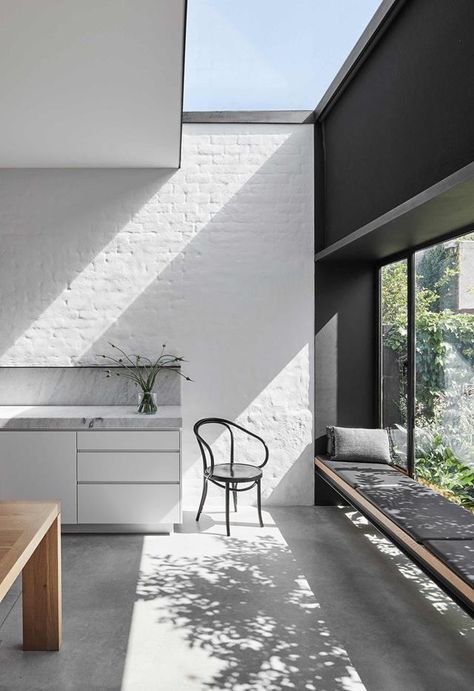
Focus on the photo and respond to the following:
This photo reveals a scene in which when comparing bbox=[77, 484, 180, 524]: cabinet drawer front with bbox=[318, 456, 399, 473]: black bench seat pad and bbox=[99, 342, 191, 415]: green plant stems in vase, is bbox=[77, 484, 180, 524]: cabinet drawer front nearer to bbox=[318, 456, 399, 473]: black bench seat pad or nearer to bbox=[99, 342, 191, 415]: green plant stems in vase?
bbox=[99, 342, 191, 415]: green plant stems in vase

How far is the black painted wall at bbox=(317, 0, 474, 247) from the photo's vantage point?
2756 millimetres

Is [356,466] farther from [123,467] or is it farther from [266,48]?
[266,48]

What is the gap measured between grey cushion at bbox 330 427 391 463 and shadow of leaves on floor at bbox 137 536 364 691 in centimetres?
102

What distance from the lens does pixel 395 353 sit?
4793mm

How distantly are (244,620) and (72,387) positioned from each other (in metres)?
2.74

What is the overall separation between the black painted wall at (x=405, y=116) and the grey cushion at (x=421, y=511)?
183 centimetres

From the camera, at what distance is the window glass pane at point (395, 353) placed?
4.64 metres

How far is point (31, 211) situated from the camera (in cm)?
504

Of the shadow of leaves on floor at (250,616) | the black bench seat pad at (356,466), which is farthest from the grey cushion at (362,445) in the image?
the shadow of leaves on floor at (250,616)

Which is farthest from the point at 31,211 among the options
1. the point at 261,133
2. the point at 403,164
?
the point at 403,164

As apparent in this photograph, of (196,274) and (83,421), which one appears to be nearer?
(83,421)

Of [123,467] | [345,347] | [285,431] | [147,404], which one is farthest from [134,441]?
[345,347]

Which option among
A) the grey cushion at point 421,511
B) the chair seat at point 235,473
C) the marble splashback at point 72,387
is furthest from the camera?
the marble splashback at point 72,387

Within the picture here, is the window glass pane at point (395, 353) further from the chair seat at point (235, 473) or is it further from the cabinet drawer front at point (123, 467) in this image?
the cabinet drawer front at point (123, 467)
